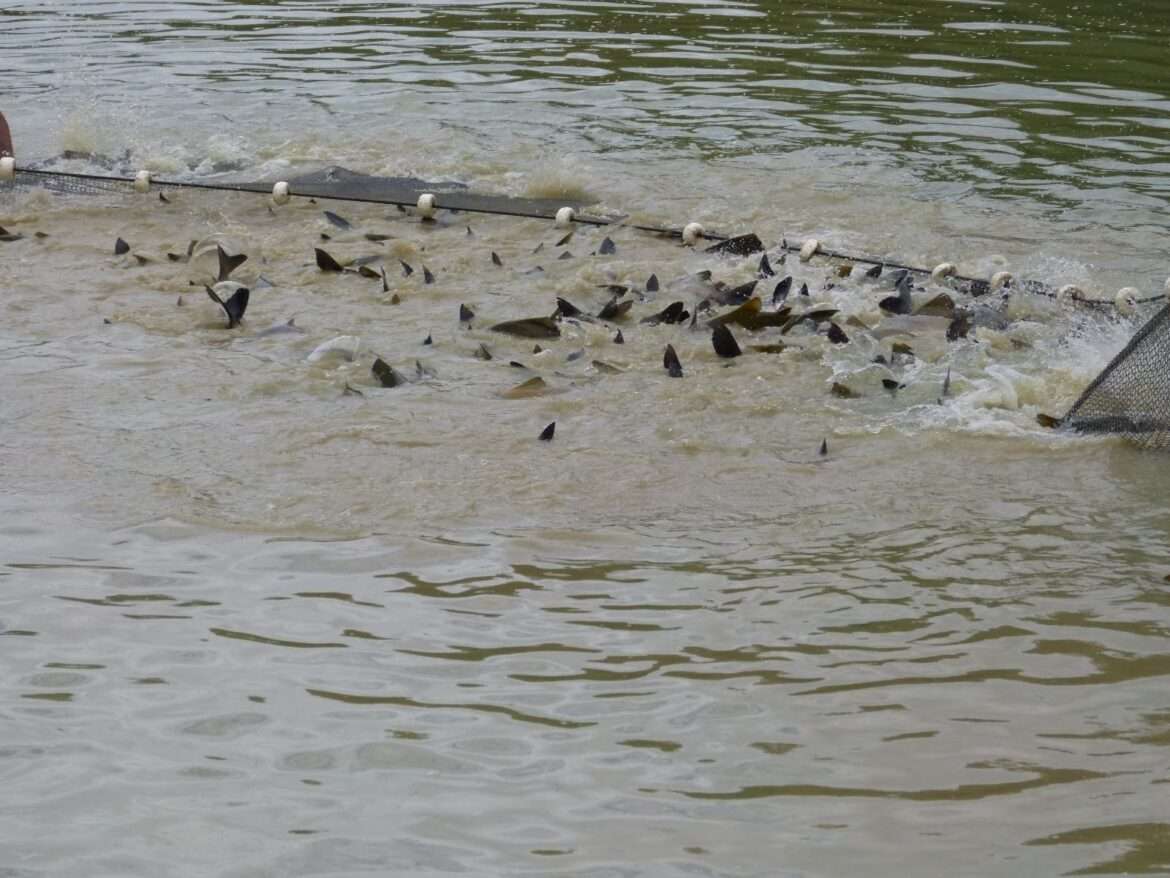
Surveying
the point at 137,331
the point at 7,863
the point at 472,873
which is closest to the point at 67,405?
the point at 137,331

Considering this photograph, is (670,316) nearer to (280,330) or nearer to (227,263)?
(280,330)

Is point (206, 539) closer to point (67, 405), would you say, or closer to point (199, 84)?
point (67, 405)

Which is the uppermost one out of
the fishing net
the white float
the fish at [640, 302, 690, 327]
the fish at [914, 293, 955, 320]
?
the fishing net

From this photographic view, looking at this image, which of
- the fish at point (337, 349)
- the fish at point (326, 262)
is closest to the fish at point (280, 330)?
the fish at point (337, 349)

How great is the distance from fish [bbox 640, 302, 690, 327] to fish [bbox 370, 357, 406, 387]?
1.34 m

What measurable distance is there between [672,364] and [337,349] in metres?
1.41

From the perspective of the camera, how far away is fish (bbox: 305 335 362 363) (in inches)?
259

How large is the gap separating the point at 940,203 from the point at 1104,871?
632cm

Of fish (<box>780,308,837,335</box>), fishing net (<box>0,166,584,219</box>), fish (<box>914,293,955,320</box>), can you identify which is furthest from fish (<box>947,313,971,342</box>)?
fishing net (<box>0,166,584,219</box>)

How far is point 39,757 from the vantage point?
12.2 feet

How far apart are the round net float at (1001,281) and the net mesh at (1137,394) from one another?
1562 mm

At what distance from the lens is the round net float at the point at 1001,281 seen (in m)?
7.23

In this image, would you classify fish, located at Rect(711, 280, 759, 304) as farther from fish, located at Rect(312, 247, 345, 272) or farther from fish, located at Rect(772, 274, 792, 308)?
fish, located at Rect(312, 247, 345, 272)

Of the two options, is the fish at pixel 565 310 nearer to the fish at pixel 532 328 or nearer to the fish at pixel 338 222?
the fish at pixel 532 328
